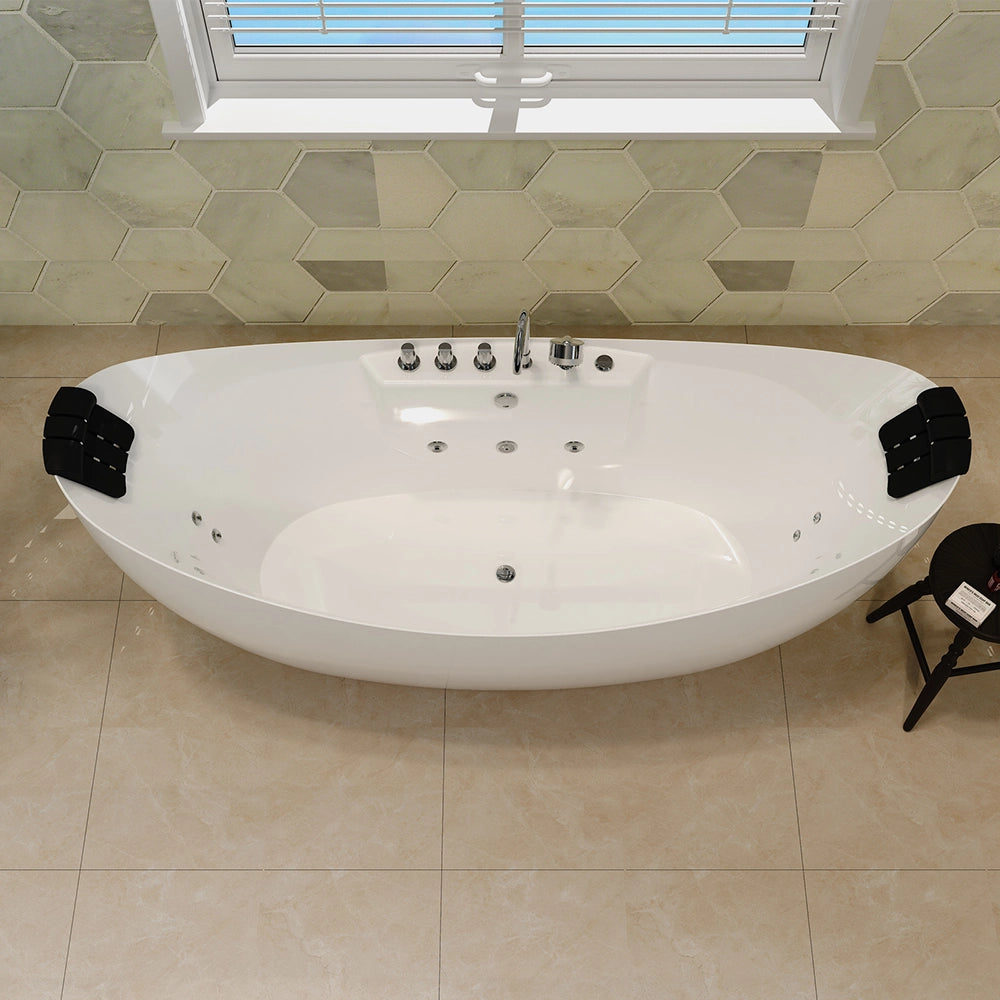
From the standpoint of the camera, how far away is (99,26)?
2240 millimetres

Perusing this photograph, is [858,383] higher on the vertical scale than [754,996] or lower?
higher

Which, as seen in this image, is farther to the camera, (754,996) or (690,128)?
(690,128)

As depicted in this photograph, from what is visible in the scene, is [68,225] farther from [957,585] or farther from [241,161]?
[957,585]

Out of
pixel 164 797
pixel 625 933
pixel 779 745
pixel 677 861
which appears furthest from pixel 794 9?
pixel 164 797

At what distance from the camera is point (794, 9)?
2402mm

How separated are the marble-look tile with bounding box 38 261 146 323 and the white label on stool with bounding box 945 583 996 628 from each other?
2.41 m

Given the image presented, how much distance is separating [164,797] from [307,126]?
170cm

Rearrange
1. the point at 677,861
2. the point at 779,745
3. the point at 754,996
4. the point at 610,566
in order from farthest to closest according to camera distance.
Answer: the point at 610,566
the point at 779,745
the point at 677,861
the point at 754,996

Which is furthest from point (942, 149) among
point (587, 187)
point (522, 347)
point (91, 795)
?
point (91, 795)

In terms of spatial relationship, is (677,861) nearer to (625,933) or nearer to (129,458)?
(625,933)

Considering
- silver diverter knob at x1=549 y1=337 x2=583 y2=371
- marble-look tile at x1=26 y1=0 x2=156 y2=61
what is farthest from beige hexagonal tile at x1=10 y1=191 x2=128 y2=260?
silver diverter knob at x1=549 y1=337 x2=583 y2=371

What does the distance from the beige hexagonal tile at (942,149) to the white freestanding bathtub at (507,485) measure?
60cm

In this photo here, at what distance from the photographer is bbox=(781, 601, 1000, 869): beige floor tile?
2209 millimetres

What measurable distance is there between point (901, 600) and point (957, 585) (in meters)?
0.27
